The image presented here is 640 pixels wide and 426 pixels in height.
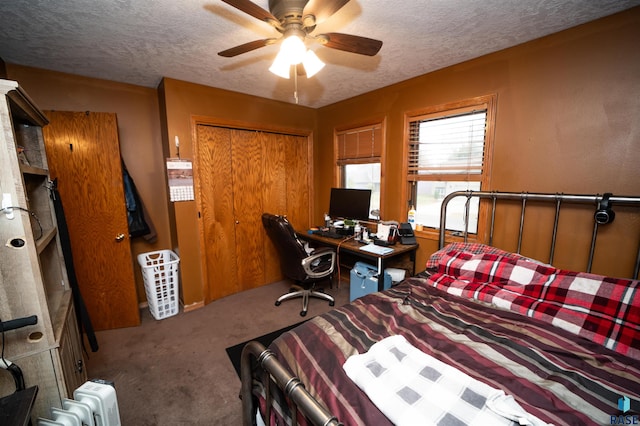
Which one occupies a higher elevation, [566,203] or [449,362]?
[566,203]

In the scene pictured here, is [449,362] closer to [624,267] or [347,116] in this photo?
[624,267]

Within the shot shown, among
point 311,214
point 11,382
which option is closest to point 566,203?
point 311,214

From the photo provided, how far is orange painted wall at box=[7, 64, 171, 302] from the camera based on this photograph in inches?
88.9

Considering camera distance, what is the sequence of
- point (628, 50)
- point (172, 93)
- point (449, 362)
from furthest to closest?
point (172, 93) → point (628, 50) → point (449, 362)

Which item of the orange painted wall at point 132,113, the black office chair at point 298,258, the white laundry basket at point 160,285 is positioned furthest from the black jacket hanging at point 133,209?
the black office chair at point 298,258

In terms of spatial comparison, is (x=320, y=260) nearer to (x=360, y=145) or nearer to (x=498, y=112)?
(x=360, y=145)

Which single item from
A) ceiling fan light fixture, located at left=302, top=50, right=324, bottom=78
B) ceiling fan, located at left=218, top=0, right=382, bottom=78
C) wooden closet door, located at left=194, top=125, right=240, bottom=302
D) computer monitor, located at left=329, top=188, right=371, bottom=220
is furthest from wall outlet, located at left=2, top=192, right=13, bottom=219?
computer monitor, located at left=329, top=188, right=371, bottom=220

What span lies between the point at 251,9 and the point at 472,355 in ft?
5.95

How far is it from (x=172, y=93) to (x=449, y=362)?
10.1 feet

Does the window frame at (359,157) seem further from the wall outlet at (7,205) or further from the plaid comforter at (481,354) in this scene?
the wall outlet at (7,205)

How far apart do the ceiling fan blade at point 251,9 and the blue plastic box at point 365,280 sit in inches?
85.7

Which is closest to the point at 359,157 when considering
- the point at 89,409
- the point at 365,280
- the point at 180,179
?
the point at 365,280

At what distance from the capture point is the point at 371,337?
46.5 inches

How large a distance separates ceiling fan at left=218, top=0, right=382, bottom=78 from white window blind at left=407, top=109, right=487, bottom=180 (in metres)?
1.27
